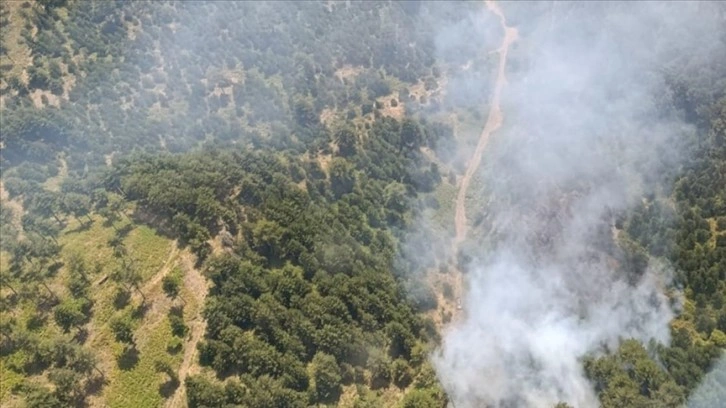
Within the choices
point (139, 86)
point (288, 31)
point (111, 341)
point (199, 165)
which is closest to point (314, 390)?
point (111, 341)

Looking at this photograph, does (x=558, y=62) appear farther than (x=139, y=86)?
Yes

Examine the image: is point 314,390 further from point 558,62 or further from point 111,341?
point 558,62

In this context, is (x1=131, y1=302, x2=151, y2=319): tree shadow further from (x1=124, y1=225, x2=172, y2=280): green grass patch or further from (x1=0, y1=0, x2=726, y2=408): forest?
(x1=124, y1=225, x2=172, y2=280): green grass patch

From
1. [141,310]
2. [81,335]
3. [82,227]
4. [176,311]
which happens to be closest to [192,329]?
[176,311]

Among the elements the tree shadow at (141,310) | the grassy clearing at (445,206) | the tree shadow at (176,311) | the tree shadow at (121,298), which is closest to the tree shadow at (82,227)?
the tree shadow at (121,298)

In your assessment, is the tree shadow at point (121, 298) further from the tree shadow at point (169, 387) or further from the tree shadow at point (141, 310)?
the tree shadow at point (169, 387)

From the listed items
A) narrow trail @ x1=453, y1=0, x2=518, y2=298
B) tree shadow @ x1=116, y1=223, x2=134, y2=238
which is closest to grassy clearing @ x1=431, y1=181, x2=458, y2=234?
narrow trail @ x1=453, y1=0, x2=518, y2=298
